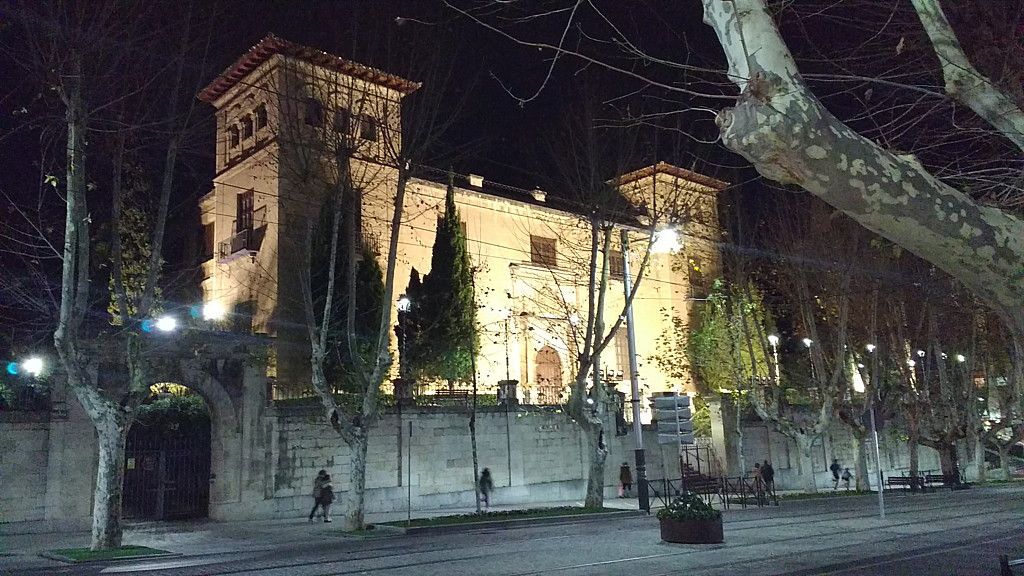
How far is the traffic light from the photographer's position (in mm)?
16766

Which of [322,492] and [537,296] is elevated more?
[537,296]

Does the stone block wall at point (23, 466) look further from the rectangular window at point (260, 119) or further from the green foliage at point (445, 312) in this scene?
the rectangular window at point (260, 119)

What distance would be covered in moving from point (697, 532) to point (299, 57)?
17001 mm

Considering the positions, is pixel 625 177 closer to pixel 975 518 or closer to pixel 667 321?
pixel 975 518

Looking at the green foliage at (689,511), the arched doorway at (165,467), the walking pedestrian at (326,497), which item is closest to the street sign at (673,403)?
the green foliage at (689,511)

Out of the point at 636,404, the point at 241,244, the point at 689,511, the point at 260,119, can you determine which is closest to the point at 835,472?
the point at 636,404

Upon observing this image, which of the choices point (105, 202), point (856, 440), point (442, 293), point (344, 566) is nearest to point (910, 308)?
point (856, 440)

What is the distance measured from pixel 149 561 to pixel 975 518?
1876 centimetres

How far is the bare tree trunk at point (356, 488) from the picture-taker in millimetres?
17703

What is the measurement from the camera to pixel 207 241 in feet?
127

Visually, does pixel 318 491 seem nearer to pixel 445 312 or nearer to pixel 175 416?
pixel 175 416

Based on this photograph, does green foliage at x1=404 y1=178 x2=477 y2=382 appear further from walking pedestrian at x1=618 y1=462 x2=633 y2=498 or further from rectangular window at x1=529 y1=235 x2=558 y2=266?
rectangular window at x1=529 y1=235 x2=558 y2=266

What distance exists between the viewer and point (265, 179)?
3189 centimetres

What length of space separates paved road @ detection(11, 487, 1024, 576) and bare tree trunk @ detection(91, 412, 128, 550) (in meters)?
1.62
